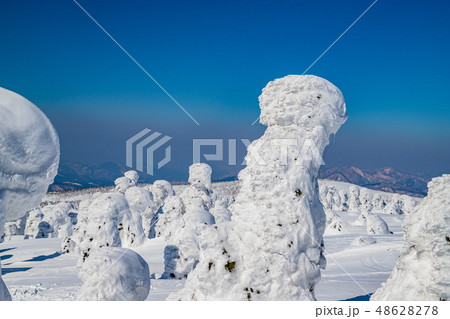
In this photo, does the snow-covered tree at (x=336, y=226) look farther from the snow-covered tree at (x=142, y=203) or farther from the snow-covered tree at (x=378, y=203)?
the snow-covered tree at (x=378, y=203)

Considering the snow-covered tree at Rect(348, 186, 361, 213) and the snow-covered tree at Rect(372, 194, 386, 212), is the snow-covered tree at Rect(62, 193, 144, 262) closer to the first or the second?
the snow-covered tree at Rect(348, 186, 361, 213)

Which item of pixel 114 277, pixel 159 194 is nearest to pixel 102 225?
pixel 114 277

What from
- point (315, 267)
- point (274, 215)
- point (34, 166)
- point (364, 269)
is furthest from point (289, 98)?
point (364, 269)

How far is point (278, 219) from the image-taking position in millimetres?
5008

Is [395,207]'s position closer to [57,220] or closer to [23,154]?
[57,220]

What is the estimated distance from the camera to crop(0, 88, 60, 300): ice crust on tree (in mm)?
3557

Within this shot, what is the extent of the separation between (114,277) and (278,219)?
109 inches

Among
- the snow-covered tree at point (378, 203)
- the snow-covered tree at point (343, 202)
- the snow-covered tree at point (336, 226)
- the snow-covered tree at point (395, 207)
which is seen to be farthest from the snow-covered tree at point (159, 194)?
the snow-covered tree at point (378, 203)

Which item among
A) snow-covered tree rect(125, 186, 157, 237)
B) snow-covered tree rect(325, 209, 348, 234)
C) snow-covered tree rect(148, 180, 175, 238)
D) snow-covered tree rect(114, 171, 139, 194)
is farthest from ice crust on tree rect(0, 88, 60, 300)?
snow-covered tree rect(114, 171, 139, 194)

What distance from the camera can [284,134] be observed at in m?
5.41

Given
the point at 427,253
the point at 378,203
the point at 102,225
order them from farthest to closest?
the point at 378,203
the point at 102,225
the point at 427,253

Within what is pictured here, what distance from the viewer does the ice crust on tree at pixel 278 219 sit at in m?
4.96

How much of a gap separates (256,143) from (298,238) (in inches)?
55.0
